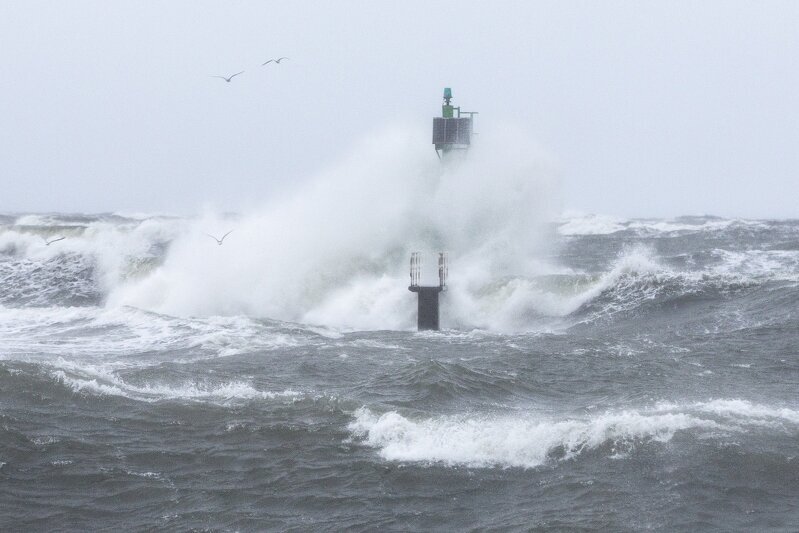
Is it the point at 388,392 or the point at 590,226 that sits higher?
the point at 590,226

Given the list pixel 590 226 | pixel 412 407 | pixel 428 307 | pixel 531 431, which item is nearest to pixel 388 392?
pixel 412 407

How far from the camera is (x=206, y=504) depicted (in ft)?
31.2

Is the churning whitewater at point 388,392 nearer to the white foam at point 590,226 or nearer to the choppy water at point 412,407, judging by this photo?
the choppy water at point 412,407

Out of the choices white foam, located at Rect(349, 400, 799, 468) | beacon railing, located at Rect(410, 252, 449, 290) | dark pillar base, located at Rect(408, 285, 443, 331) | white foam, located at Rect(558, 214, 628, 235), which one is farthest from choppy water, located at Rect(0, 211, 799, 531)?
white foam, located at Rect(558, 214, 628, 235)

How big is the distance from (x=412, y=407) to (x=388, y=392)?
952mm

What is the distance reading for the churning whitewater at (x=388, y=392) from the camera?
30.9 ft

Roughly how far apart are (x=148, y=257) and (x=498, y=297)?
518 inches

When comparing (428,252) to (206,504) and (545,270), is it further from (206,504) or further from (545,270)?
(206,504)

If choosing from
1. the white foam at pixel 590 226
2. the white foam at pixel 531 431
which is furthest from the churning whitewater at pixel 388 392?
the white foam at pixel 590 226

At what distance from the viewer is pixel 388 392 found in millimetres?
13508

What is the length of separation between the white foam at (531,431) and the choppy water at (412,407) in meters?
0.04

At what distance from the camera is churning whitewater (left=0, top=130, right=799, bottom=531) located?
943cm

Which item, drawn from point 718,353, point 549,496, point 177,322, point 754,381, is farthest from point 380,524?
point 177,322

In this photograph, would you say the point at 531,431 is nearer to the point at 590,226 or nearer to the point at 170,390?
the point at 170,390
